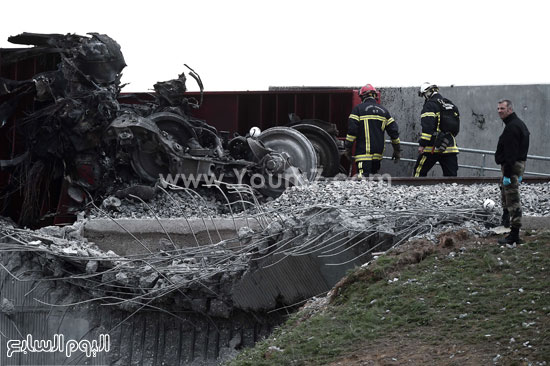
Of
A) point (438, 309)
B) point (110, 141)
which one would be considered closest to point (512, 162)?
point (438, 309)

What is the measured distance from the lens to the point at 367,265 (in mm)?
8469

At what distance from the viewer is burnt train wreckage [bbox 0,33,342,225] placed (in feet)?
42.0

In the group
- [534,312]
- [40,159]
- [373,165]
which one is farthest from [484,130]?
[534,312]

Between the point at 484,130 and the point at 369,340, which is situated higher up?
the point at 484,130

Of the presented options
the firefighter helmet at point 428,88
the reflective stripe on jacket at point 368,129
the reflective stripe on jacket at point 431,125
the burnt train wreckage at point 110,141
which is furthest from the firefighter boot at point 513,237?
the firefighter helmet at point 428,88

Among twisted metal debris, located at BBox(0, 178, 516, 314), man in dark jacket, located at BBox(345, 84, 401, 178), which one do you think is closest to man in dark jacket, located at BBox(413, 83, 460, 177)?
man in dark jacket, located at BBox(345, 84, 401, 178)

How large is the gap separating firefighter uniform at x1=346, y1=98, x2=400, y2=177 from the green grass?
5.22m

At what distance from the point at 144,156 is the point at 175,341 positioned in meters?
3.41

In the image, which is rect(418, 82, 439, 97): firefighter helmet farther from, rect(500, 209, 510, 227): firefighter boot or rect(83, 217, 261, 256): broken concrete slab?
rect(500, 209, 510, 227): firefighter boot

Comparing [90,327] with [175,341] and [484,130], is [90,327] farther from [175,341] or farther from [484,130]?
[484,130]

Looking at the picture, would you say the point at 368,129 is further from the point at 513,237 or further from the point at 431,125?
the point at 513,237

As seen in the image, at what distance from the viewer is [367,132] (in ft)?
44.7

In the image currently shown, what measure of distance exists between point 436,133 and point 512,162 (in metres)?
5.34

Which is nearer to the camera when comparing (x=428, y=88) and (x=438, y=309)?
(x=438, y=309)
